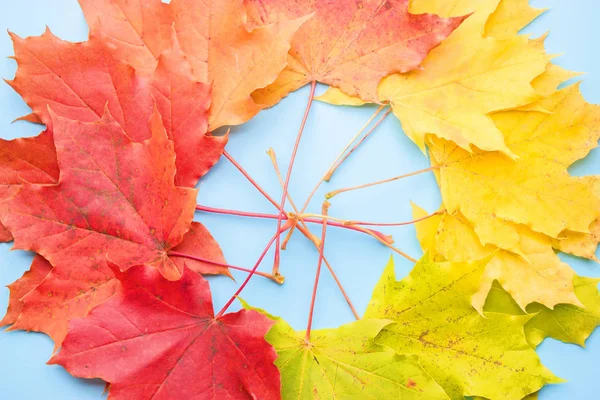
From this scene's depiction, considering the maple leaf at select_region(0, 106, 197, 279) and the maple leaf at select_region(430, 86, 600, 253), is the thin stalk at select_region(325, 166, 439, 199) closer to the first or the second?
the maple leaf at select_region(430, 86, 600, 253)

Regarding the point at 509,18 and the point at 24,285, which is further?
the point at 509,18

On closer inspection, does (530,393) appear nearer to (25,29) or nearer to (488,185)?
(488,185)

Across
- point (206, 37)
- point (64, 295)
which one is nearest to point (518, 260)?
point (206, 37)

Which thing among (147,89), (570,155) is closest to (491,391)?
(570,155)

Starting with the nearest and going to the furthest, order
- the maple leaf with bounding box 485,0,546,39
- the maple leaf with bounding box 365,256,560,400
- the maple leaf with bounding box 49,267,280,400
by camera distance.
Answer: the maple leaf with bounding box 49,267,280,400, the maple leaf with bounding box 365,256,560,400, the maple leaf with bounding box 485,0,546,39

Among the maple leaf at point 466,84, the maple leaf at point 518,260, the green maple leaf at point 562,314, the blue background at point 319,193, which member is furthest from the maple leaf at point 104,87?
the green maple leaf at point 562,314

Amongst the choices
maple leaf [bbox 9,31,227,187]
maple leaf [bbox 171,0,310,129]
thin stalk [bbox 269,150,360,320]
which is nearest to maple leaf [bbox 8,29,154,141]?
maple leaf [bbox 9,31,227,187]

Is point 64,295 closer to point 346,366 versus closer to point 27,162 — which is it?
point 27,162
